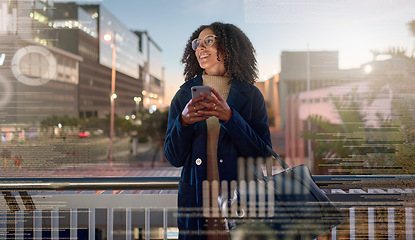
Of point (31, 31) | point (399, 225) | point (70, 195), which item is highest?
point (31, 31)

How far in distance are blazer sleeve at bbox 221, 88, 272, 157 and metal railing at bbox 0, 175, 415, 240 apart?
0.75m

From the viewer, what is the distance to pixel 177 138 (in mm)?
1035

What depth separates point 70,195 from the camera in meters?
1.71

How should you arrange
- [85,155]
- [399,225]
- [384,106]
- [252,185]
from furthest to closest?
[85,155] < [384,106] < [399,225] < [252,185]

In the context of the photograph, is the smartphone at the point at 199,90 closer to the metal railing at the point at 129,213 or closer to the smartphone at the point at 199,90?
the smartphone at the point at 199,90

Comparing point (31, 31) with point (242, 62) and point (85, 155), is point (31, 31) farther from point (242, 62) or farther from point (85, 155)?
point (242, 62)

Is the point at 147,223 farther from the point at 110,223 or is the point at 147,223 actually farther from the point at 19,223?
the point at 19,223

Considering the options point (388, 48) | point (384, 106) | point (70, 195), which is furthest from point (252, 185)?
point (388, 48)

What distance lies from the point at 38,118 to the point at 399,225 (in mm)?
2441

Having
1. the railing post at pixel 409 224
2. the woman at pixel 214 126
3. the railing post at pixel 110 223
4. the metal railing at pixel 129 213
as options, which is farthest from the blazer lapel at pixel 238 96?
the railing post at pixel 409 224

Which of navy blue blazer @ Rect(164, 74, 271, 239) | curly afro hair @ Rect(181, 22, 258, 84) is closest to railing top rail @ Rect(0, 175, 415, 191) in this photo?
navy blue blazer @ Rect(164, 74, 271, 239)

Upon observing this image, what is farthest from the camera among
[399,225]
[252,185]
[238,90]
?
[399,225]

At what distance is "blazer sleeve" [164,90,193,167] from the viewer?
102 cm

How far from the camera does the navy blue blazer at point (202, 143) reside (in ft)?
3.37
